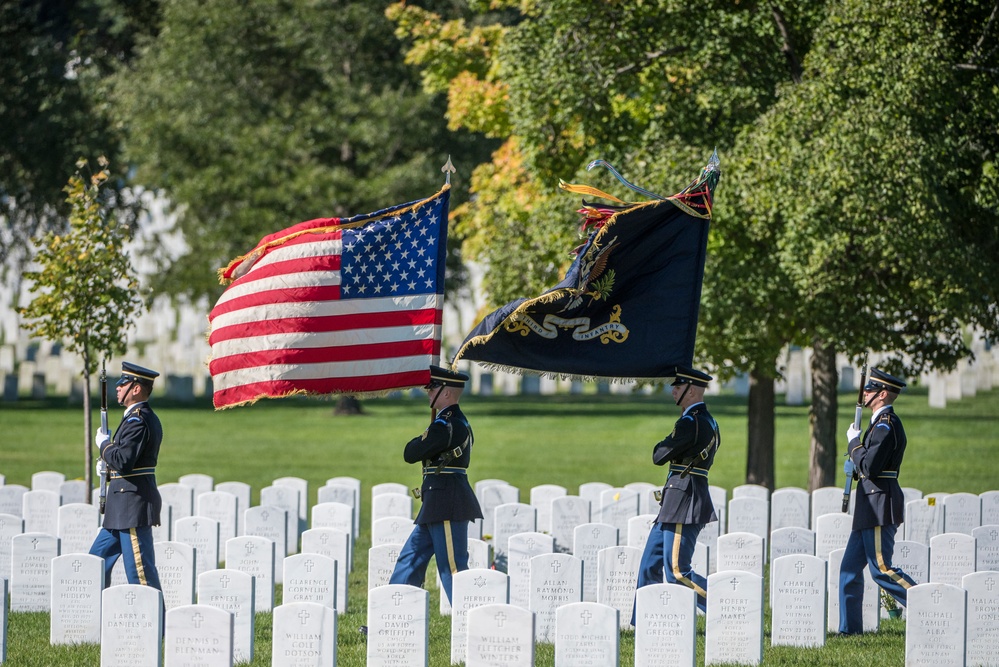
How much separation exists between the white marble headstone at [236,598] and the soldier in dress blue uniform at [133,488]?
2.94 feet

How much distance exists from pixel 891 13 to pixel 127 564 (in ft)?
28.8

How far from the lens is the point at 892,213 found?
1250 centimetres

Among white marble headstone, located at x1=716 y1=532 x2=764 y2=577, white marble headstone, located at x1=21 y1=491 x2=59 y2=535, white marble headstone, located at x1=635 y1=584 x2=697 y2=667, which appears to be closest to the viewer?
white marble headstone, located at x1=635 y1=584 x2=697 y2=667

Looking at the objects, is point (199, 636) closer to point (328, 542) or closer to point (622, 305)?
point (328, 542)

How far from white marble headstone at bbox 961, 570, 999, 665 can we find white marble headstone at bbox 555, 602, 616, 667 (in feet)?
8.01

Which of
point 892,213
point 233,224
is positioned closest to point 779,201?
point 892,213

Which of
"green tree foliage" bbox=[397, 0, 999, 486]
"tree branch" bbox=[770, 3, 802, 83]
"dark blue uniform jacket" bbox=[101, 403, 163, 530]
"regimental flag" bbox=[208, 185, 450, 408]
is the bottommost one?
"dark blue uniform jacket" bbox=[101, 403, 163, 530]

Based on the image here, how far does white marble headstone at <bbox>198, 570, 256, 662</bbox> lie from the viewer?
27.2ft

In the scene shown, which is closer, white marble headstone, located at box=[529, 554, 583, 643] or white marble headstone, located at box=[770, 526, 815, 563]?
white marble headstone, located at box=[529, 554, 583, 643]

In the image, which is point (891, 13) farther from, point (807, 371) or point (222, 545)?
point (807, 371)

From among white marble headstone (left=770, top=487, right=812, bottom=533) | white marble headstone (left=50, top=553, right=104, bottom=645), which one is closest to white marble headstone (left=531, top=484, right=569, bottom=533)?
white marble headstone (left=770, top=487, right=812, bottom=533)

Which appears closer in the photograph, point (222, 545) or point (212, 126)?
point (222, 545)

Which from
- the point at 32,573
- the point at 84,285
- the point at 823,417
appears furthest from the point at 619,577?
the point at 823,417

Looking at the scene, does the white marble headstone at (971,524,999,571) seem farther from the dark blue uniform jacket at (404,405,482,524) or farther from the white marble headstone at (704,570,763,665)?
the dark blue uniform jacket at (404,405,482,524)
